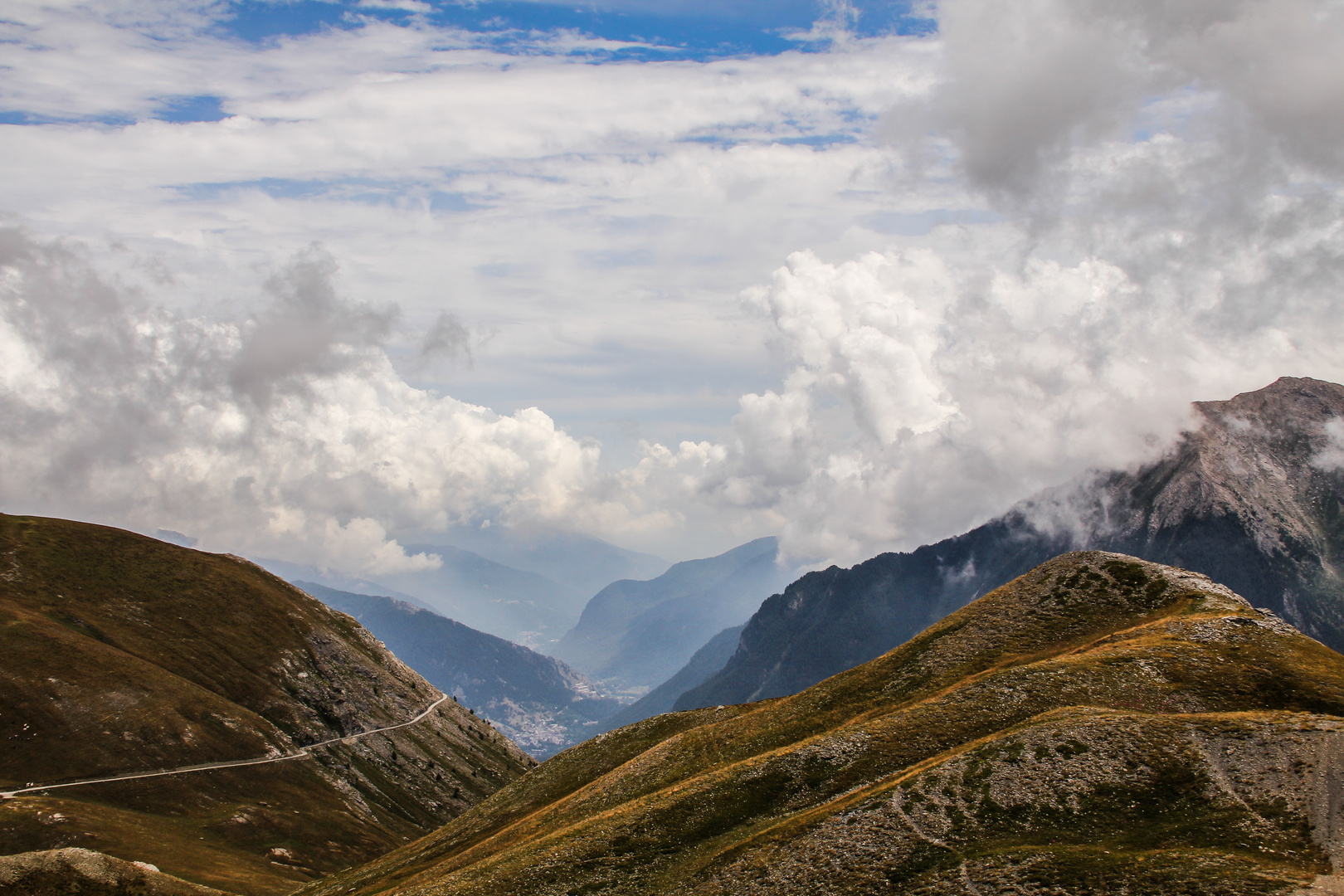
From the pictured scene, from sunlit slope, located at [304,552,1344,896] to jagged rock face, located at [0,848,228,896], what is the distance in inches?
1063

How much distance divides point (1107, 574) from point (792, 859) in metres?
76.1

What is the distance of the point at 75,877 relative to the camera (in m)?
85.6

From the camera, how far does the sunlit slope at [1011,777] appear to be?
52781 mm

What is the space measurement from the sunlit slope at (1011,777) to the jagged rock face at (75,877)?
26994mm

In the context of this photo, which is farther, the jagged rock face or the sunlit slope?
the jagged rock face

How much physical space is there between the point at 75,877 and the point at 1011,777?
95.8 metres

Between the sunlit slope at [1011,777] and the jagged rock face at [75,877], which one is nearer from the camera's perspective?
the sunlit slope at [1011,777]

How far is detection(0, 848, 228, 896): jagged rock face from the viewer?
8294 centimetres

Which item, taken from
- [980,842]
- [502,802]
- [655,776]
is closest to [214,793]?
[502,802]

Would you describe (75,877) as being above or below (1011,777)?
below

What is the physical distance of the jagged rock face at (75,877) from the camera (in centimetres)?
8294

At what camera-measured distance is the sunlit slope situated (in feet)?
173

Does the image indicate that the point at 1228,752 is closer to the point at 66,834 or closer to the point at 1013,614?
the point at 1013,614

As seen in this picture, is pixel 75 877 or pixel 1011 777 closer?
pixel 1011 777
